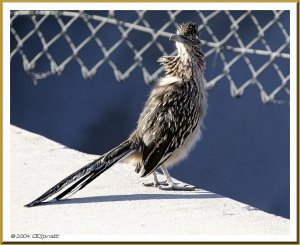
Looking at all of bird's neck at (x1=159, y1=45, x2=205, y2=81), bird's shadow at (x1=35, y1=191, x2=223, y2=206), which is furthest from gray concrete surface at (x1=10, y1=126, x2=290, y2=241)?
bird's neck at (x1=159, y1=45, x2=205, y2=81)

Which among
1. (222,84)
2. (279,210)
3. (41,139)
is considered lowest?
(279,210)

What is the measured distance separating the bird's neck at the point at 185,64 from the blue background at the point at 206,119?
2303 millimetres

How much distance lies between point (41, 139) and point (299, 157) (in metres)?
1.97

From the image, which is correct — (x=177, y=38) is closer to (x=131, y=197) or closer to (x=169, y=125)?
(x=169, y=125)

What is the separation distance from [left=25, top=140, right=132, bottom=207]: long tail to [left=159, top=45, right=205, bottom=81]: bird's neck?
25.8 inches

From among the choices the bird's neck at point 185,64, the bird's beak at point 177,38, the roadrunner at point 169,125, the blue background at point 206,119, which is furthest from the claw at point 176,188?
the blue background at point 206,119

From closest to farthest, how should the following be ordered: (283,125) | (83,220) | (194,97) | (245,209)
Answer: (83,220) < (245,209) < (194,97) < (283,125)

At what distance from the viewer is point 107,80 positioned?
9.32 m

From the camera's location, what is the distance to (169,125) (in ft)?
20.1

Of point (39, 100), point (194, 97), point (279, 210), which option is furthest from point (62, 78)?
point (194, 97)

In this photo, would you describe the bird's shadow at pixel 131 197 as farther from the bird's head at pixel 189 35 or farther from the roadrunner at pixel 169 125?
the bird's head at pixel 189 35

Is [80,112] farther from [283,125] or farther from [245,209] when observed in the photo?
[245,209]

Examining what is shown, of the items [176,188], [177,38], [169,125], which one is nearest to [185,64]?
[177,38]

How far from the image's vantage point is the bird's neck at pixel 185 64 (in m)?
6.39
